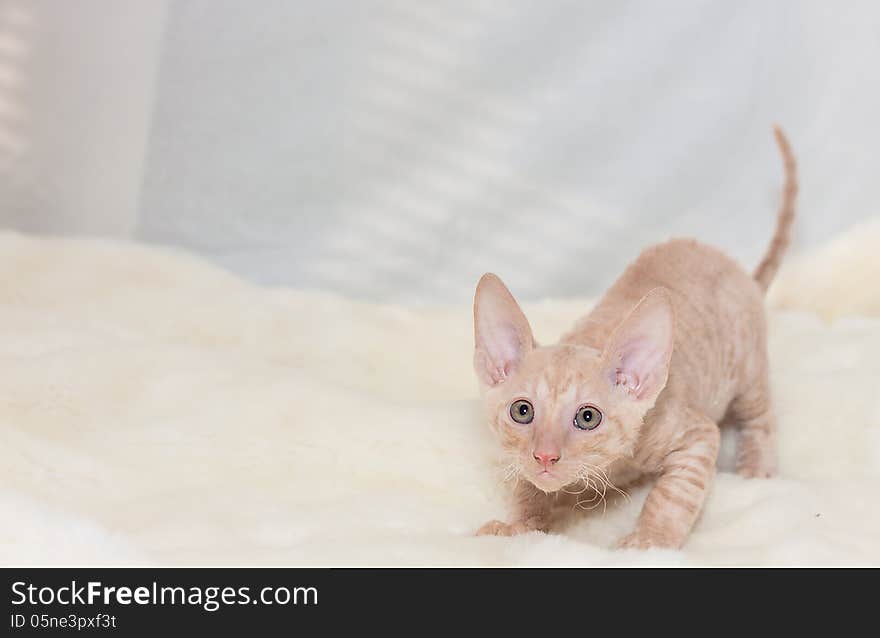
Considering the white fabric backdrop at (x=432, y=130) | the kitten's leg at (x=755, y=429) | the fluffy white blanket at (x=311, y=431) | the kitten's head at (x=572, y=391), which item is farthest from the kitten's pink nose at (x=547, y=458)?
the white fabric backdrop at (x=432, y=130)

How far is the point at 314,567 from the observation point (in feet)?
5.02

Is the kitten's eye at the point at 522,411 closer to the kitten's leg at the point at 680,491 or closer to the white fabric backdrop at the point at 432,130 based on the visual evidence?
the kitten's leg at the point at 680,491

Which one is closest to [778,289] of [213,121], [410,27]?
[410,27]

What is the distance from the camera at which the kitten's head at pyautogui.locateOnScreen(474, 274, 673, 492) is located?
160 centimetres

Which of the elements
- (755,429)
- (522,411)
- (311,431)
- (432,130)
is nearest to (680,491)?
(522,411)

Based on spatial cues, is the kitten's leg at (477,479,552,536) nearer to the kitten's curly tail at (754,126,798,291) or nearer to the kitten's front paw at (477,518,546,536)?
the kitten's front paw at (477,518,546,536)

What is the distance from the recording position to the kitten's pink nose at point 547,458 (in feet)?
5.13

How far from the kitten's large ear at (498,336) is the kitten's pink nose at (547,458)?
0.63 feet

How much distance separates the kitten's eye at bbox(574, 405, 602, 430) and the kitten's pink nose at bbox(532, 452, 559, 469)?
7 centimetres

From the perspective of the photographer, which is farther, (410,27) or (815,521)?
(410,27)

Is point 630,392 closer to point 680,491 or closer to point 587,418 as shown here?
point 587,418

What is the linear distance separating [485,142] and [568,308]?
19.4 inches
